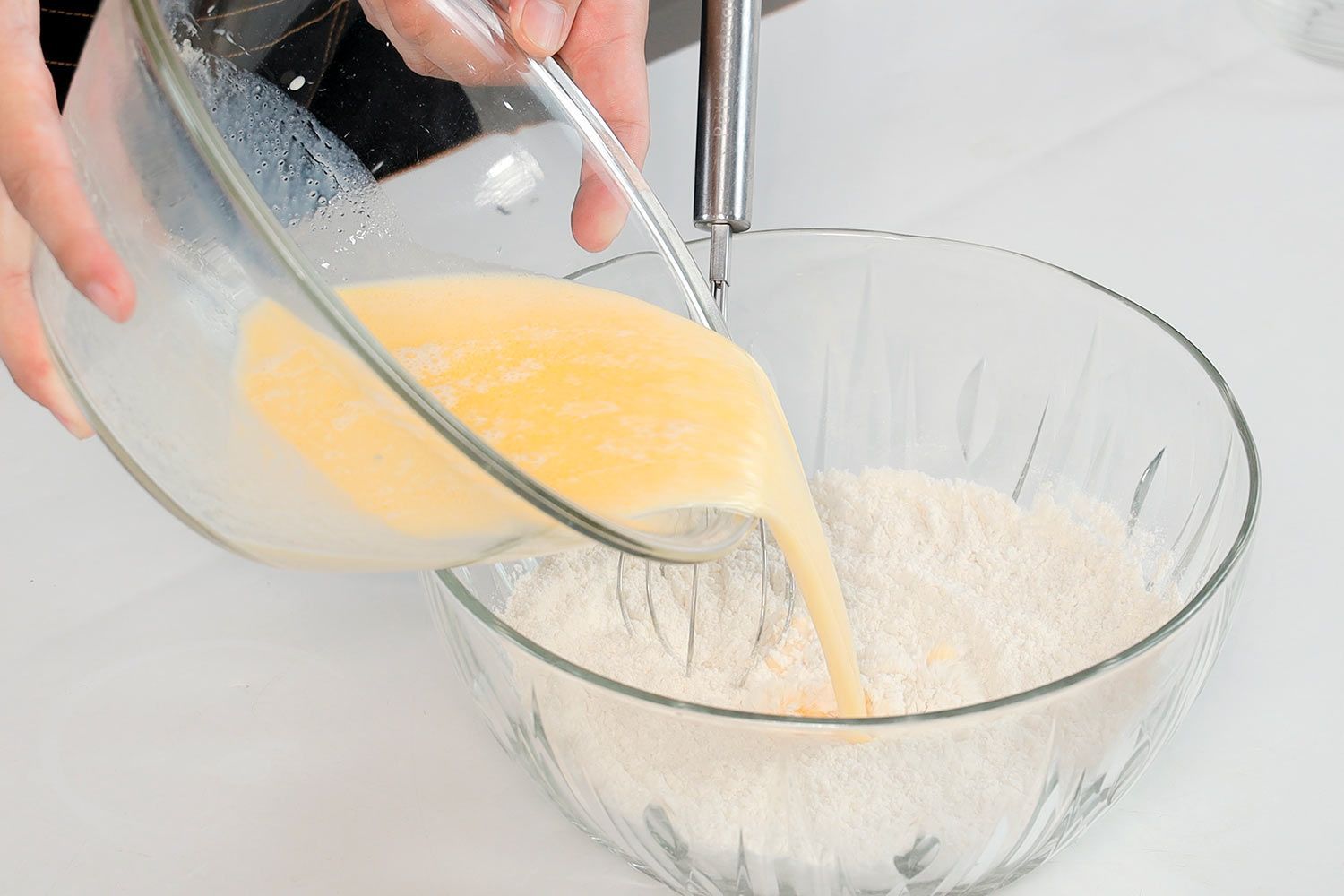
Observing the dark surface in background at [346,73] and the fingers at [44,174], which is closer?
the fingers at [44,174]

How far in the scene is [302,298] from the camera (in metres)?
0.38

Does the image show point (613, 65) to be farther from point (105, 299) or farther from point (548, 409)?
point (105, 299)

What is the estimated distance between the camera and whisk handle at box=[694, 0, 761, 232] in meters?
0.77

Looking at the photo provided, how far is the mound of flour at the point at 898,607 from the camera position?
68 centimetres

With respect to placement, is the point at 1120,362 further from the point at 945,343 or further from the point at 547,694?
the point at 547,694

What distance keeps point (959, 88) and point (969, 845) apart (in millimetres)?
970

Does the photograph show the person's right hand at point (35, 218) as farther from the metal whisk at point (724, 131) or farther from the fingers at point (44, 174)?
the metal whisk at point (724, 131)

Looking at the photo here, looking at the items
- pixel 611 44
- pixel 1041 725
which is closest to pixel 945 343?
pixel 611 44

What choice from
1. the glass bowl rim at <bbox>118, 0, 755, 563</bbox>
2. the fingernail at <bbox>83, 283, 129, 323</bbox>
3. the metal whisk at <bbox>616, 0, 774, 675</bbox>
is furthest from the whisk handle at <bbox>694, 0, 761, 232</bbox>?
the fingernail at <bbox>83, 283, 129, 323</bbox>

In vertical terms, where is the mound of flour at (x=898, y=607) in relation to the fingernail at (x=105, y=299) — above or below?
below

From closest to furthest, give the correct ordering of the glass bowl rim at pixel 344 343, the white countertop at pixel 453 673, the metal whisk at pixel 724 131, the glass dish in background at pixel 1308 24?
the glass bowl rim at pixel 344 343 → the white countertop at pixel 453 673 → the metal whisk at pixel 724 131 → the glass dish in background at pixel 1308 24

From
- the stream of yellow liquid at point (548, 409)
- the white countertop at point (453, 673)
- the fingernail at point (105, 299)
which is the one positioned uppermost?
the fingernail at point (105, 299)

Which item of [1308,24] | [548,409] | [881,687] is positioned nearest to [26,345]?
[548,409]

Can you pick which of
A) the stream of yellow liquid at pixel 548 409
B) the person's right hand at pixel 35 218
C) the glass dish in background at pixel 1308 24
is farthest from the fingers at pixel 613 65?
the glass dish in background at pixel 1308 24
